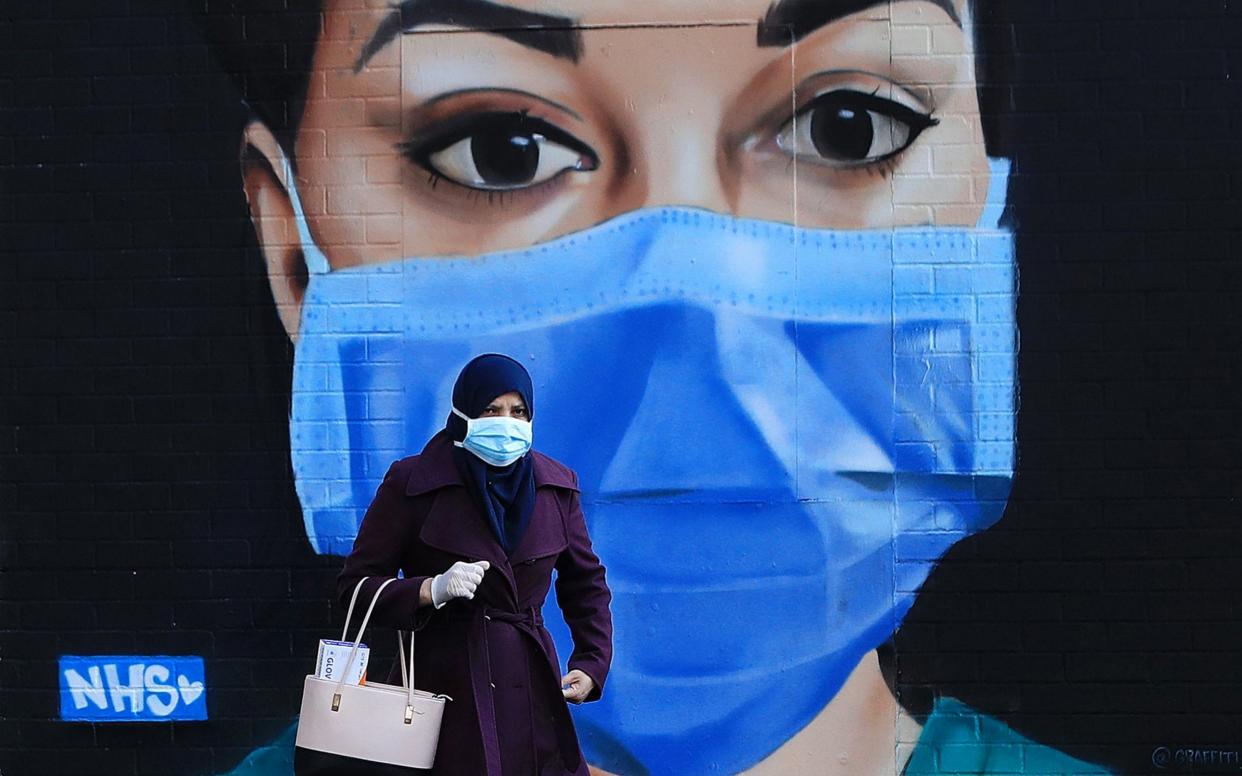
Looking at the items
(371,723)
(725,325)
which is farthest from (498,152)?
(371,723)

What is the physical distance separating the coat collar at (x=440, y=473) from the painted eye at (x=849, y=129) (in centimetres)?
→ 207

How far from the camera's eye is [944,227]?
5500 millimetres

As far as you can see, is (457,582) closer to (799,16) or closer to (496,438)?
(496,438)

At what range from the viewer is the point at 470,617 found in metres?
3.80

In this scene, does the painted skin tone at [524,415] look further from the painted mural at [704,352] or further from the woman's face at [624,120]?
the woman's face at [624,120]

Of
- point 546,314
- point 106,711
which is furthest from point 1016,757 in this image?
point 106,711

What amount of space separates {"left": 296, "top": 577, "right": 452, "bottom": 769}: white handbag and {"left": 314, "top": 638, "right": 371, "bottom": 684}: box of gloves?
0.5 inches

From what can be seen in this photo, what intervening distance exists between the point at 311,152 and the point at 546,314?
1079 mm

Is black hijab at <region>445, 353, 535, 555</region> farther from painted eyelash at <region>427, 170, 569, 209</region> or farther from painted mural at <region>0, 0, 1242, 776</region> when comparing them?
painted eyelash at <region>427, 170, 569, 209</region>

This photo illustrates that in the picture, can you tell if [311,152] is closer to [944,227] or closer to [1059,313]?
[944,227]

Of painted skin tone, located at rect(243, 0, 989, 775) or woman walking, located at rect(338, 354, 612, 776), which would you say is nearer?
woman walking, located at rect(338, 354, 612, 776)

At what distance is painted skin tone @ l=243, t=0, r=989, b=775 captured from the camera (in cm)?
553

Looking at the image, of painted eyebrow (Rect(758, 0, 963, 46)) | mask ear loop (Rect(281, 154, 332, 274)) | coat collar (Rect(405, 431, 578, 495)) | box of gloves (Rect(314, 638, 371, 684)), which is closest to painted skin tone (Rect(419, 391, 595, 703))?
coat collar (Rect(405, 431, 578, 495))

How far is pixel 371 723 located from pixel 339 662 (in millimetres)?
170
